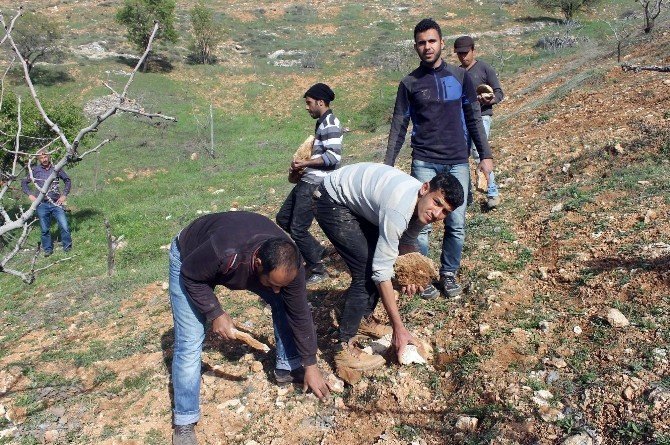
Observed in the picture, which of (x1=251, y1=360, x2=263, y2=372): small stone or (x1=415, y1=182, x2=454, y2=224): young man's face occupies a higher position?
(x1=415, y1=182, x2=454, y2=224): young man's face

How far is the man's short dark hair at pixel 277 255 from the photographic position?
2.29m

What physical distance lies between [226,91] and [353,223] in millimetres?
23309

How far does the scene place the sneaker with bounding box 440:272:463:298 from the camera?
3811mm

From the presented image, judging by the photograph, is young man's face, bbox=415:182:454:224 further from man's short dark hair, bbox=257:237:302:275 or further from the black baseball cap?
the black baseball cap

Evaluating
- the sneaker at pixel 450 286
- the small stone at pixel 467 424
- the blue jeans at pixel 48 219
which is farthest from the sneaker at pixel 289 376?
the blue jeans at pixel 48 219

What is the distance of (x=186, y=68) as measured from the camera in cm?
2791

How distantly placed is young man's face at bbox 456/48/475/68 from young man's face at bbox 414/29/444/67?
1.50 m

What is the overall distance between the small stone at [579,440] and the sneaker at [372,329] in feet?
4.54

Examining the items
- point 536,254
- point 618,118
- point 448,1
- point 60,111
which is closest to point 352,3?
point 448,1

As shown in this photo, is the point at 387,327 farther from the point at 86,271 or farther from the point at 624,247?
the point at 86,271

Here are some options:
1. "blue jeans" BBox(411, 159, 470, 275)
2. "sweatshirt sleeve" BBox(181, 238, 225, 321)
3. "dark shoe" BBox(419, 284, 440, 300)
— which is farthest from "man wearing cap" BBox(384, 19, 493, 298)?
"sweatshirt sleeve" BBox(181, 238, 225, 321)

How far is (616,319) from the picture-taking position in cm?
299

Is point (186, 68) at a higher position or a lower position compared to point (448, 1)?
lower

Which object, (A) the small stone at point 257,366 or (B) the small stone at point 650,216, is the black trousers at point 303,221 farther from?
(B) the small stone at point 650,216
